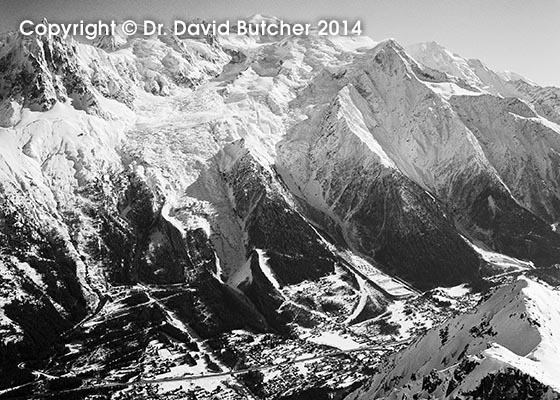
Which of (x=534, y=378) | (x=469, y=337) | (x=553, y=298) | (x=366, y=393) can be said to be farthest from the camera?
(x=366, y=393)

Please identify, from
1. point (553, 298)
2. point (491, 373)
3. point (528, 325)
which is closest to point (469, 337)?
point (528, 325)

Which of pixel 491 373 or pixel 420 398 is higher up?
pixel 491 373

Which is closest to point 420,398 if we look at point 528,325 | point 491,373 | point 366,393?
point 491,373

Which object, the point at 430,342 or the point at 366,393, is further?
the point at 366,393

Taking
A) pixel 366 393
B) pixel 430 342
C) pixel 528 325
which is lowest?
pixel 366 393

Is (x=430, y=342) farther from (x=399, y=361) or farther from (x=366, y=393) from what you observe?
(x=366, y=393)

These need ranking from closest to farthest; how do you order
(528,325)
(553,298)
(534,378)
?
(534,378) → (528,325) → (553,298)

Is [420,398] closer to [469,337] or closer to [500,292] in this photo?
[469,337]
